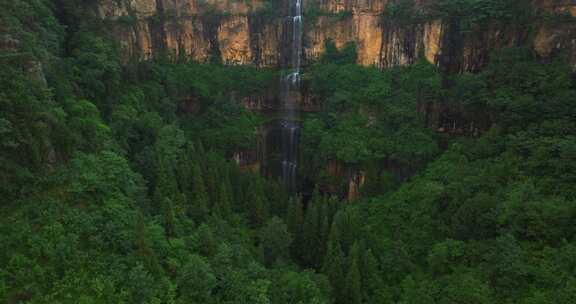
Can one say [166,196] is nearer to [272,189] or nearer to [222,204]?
[222,204]

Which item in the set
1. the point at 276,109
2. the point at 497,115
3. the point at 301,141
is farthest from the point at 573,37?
the point at 276,109

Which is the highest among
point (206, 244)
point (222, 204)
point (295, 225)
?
point (222, 204)

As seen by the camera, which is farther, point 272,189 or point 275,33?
point 275,33

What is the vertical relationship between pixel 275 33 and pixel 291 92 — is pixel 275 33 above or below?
above

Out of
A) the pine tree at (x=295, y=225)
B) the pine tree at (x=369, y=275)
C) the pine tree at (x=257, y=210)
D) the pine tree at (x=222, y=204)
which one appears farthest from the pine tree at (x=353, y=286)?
the pine tree at (x=222, y=204)

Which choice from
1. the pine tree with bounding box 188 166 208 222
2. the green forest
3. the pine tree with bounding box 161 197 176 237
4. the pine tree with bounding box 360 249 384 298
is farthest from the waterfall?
the pine tree with bounding box 161 197 176 237

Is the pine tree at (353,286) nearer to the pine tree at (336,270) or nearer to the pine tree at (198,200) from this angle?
the pine tree at (336,270)

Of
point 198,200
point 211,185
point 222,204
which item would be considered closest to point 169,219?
point 198,200

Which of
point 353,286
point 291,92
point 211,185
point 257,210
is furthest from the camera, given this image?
point 291,92
